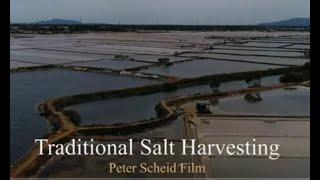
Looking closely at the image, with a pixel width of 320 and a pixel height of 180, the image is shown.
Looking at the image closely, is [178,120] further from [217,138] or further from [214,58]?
[214,58]

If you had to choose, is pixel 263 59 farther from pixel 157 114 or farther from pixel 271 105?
pixel 157 114

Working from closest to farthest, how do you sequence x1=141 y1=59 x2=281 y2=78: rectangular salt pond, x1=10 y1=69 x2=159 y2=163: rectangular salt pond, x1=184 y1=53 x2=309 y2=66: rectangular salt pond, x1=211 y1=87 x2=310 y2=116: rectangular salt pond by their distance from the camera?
1. x1=10 y1=69 x2=159 y2=163: rectangular salt pond
2. x1=211 y1=87 x2=310 y2=116: rectangular salt pond
3. x1=141 y1=59 x2=281 y2=78: rectangular salt pond
4. x1=184 y1=53 x2=309 y2=66: rectangular salt pond

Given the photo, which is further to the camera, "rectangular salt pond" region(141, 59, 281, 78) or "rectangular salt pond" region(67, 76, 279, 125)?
"rectangular salt pond" region(141, 59, 281, 78)

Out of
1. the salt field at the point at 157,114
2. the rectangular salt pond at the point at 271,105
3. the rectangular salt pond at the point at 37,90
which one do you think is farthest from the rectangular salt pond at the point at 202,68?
the rectangular salt pond at the point at 271,105

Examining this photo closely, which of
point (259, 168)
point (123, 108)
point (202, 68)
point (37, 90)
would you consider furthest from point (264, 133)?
point (202, 68)

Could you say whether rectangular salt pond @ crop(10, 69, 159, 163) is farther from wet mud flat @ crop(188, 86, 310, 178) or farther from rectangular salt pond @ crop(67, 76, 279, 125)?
wet mud flat @ crop(188, 86, 310, 178)

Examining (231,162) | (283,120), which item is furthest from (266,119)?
(231,162)

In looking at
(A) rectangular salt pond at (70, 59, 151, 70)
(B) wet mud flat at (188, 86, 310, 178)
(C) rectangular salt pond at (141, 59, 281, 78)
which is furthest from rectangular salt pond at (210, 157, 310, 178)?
(A) rectangular salt pond at (70, 59, 151, 70)
